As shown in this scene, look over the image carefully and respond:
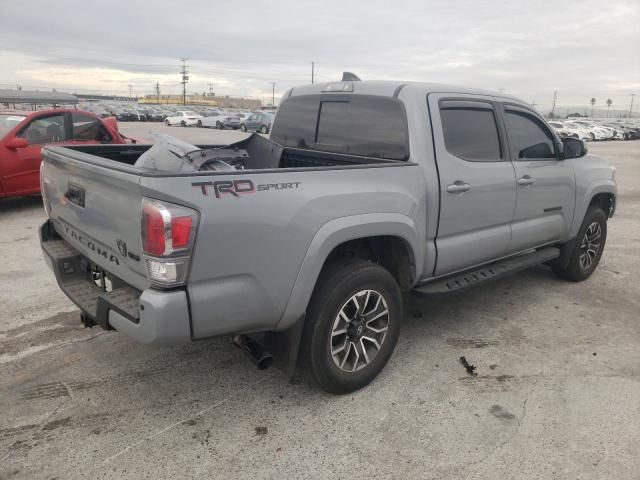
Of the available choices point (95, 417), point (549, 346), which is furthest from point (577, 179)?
point (95, 417)

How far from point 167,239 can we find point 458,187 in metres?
2.20

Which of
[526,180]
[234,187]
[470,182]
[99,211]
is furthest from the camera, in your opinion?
[526,180]

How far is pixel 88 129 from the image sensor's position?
8.74 m

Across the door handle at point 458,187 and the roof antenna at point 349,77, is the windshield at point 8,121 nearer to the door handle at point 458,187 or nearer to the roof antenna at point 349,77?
the roof antenna at point 349,77

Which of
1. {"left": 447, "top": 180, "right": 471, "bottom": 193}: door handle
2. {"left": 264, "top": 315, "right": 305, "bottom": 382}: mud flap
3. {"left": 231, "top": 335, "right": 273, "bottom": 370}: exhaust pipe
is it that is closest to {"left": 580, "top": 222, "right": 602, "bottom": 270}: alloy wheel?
{"left": 447, "top": 180, "right": 471, "bottom": 193}: door handle

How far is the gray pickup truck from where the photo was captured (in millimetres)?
2455

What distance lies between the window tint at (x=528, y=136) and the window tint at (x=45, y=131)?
23.3ft

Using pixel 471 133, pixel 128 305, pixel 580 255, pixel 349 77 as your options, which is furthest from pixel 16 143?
pixel 580 255

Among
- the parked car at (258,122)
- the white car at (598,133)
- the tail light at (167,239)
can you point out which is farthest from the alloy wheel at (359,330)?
the white car at (598,133)

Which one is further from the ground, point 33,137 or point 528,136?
point 528,136

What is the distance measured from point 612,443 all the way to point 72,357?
352cm

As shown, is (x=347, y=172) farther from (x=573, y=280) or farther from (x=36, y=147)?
(x=36, y=147)

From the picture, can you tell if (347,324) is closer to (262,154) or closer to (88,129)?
(262,154)

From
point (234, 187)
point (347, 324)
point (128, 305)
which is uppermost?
point (234, 187)
